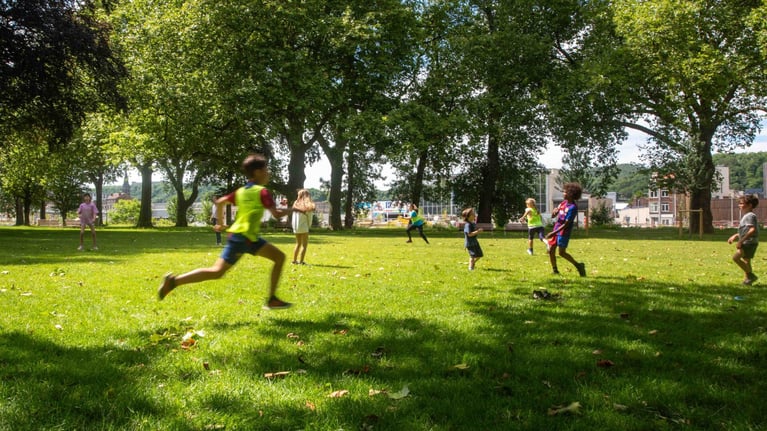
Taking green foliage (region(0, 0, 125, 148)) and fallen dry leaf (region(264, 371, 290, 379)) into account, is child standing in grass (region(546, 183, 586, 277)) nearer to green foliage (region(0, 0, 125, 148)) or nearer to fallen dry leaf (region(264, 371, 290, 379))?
fallen dry leaf (region(264, 371, 290, 379))

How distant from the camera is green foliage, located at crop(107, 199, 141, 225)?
251 ft

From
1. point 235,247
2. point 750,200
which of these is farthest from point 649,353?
point 750,200

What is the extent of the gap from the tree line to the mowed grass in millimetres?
22794

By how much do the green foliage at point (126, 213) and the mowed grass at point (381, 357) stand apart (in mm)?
73626

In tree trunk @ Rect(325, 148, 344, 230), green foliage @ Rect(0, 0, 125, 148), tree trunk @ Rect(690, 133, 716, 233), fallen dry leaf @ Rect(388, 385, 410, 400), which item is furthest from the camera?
tree trunk @ Rect(325, 148, 344, 230)

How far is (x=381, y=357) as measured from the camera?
475 centimetres

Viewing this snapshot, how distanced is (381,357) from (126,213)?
266 feet

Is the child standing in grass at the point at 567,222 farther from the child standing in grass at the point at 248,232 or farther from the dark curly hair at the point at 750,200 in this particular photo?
the child standing in grass at the point at 248,232

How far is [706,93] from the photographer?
31.0 metres

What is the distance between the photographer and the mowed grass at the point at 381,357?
11.5ft

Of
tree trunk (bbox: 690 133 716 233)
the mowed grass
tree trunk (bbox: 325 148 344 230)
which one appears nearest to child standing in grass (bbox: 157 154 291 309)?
the mowed grass

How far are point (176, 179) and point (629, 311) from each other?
50.1 meters

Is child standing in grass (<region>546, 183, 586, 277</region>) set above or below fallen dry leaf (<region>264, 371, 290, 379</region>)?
above

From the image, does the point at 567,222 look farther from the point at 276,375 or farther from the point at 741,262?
the point at 276,375
